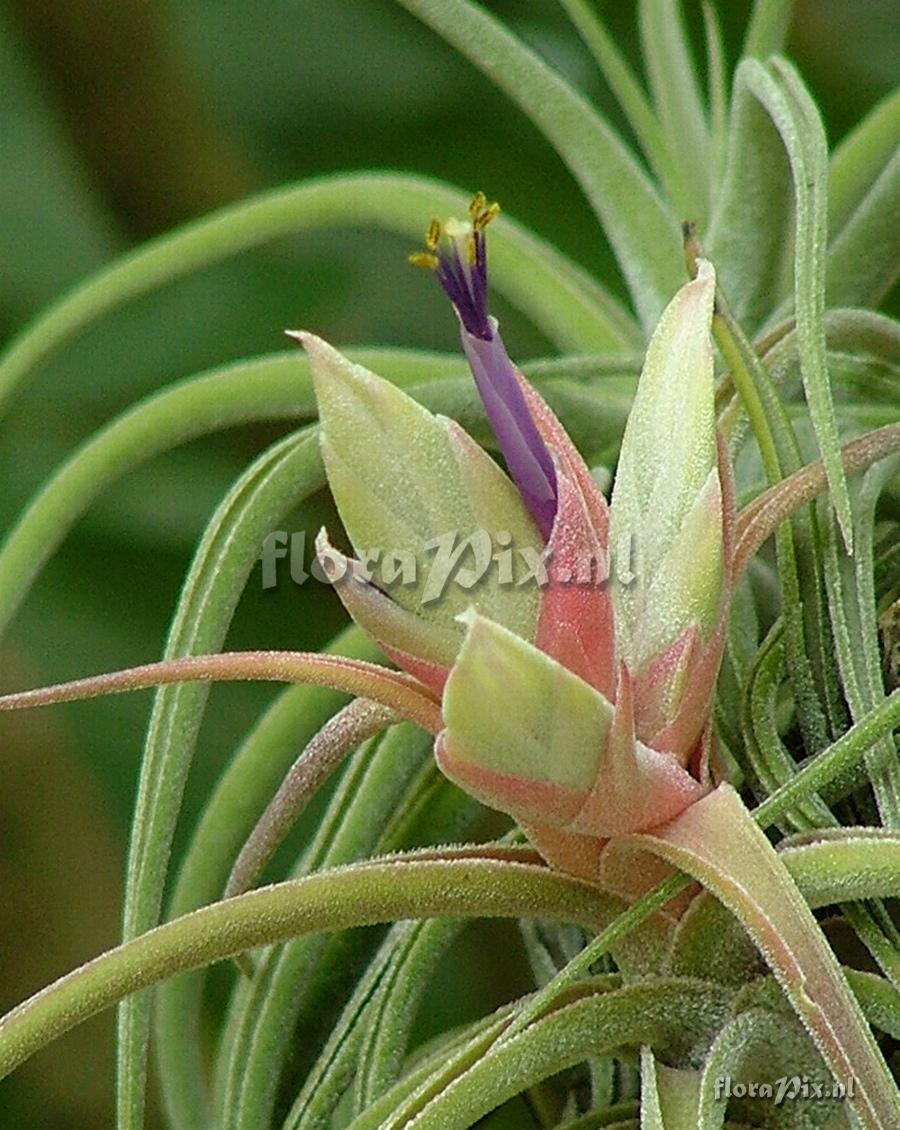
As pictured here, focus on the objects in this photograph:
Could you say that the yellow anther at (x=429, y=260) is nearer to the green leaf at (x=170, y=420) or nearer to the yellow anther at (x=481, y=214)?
the yellow anther at (x=481, y=214)

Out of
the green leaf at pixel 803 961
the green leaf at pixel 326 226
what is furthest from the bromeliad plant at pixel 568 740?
the green leaf at pixel 326 226

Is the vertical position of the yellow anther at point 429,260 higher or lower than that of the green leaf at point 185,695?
higher

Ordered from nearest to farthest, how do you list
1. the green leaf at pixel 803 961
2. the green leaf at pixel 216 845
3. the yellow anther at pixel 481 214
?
the green leaf at pixel 803 961 → the yellow anther at pixel 481 214 → the green leaf at pixel 216 845

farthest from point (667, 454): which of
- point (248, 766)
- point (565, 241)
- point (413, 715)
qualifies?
point (565, 241)

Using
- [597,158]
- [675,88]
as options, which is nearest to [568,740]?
[597,158]

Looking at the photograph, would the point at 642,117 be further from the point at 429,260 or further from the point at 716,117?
the point at 429,260

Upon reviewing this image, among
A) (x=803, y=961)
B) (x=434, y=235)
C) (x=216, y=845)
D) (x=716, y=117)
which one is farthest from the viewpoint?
(x=716, y=117)

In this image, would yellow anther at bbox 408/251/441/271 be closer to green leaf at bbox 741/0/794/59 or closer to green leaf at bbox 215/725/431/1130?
green leaf at bbox 215/725/431/1130
